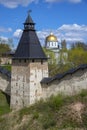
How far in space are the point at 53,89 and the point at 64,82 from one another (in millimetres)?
1129

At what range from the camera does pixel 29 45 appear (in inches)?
Answer: 950

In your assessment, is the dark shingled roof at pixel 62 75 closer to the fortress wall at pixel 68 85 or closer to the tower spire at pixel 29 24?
the fortress wall at pixel 68 85

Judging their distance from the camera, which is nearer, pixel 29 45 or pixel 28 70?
pixel 28 70

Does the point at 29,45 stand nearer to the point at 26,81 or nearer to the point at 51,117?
the point at 26,81

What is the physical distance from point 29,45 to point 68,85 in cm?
428

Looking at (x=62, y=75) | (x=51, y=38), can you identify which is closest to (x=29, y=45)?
(x=62, y=75)

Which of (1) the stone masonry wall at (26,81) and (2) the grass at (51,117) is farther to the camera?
(1) the stone masonry wall at (26,81)

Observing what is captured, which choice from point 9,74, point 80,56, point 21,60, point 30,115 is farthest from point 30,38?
point 80,56

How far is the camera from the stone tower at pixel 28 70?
23.6 meters

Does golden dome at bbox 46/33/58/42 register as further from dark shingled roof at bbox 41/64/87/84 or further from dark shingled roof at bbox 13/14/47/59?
dark shingled roof at bbox 41/64/87/84

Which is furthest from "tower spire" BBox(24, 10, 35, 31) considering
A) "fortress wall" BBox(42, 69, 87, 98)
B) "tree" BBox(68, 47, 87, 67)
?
"tree" BBox(68, 47, 87, 67)

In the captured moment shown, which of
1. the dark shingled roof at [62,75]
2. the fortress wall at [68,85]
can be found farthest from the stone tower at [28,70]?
the fortress wall at [68,85]

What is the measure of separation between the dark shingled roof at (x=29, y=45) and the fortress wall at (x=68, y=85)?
7.62 ft

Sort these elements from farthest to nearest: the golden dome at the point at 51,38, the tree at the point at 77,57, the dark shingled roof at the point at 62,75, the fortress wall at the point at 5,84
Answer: the golden dome at the point at 51,38 < the tree at the point at 77,57 < the fortress wall at the point at 5,84 < the dark shingled roof at the point at 62,75
